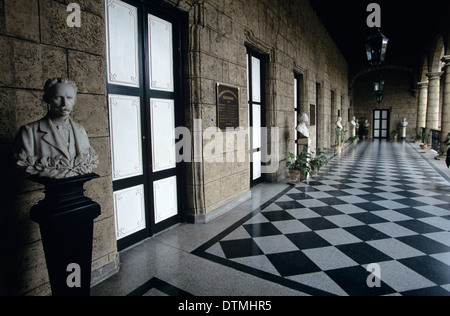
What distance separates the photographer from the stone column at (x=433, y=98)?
37.6 feet

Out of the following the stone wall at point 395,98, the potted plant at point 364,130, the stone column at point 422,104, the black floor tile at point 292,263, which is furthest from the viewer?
the potted plant at point 364,130

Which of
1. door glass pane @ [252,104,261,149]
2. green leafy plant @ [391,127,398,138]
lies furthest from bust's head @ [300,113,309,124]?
green leafy plant @ [391,127,398,138]

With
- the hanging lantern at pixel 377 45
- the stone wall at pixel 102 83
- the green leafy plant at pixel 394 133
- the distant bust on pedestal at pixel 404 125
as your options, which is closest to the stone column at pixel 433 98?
the distant bust on pedestal at pixel 404 125

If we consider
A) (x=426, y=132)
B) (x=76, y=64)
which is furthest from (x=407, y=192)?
(x=426, y=132)

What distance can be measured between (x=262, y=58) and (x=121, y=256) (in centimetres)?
469

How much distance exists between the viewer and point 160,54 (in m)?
3.16

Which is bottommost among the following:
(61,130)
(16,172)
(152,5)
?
(16,172)

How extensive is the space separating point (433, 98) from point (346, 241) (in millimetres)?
11877

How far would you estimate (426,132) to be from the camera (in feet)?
38.9

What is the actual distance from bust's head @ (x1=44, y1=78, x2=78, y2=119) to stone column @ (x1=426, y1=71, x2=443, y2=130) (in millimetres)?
14015

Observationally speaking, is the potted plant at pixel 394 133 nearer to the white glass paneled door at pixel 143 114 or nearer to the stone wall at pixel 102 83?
the stone wall at pixel 102 83

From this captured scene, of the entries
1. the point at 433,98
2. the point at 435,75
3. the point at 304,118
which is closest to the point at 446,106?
the point at 433,98

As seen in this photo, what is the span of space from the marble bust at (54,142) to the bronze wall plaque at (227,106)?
7.57ft

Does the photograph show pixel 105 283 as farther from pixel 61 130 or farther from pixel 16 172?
pixel 61 130
